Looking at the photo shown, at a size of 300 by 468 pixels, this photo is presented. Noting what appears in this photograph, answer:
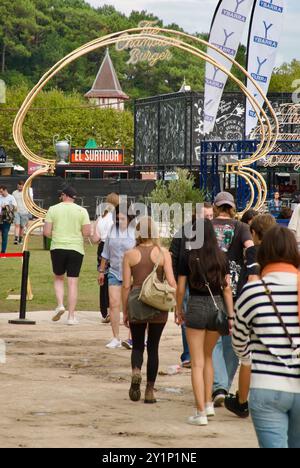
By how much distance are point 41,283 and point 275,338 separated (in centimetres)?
1653

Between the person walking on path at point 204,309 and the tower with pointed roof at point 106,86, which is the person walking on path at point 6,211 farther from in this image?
the tower with pointed roof at point 106,86

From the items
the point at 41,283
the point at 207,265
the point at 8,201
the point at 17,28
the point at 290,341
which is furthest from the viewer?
the point at 17,28

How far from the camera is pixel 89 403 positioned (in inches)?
401

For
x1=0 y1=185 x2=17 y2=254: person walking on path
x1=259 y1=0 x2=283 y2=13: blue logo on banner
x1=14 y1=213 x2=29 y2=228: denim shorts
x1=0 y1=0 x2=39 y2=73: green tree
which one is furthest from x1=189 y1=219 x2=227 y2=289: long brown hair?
x1=0 y1=0 x2=39 y2=73: green tree

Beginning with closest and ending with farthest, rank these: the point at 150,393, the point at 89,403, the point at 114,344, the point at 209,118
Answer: the point at 89,403 < the point at 150,393 < the point at 114,344 < the point at 209,118

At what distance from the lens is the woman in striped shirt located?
18.9 ft

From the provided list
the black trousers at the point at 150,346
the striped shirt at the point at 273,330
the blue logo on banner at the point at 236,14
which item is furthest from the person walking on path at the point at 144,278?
the blue logo on banner at the point at 236,14

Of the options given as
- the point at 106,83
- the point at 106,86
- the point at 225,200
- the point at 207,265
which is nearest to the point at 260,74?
the point at 225,200

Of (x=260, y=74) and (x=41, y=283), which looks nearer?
(x=41, y=283)

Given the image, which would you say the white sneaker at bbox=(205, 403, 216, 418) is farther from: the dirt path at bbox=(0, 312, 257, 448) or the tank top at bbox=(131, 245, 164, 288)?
the tank top at bbox=(131, 245, 164, 288)

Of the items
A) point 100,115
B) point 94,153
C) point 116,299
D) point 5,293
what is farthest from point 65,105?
A: point 116,299

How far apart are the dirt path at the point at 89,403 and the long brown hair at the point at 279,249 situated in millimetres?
2734

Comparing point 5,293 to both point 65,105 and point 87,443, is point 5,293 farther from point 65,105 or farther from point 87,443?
point 65,105

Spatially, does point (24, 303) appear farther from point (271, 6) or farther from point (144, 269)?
point (271, 6)
